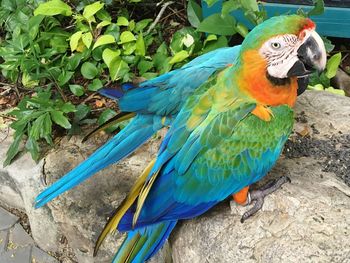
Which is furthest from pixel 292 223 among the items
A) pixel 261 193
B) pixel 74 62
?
pixel 74 62

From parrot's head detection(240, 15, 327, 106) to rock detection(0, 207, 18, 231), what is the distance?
1.50 meters

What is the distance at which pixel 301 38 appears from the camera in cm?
140

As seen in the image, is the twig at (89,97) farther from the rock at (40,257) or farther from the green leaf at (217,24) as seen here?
the rock at (40,257)

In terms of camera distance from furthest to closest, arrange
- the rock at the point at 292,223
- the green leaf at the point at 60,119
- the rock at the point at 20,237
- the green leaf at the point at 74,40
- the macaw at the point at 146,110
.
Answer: the green leaf at the point at 74,40, the rock at the point at 20,237, the green leaf at the point at 60,119, the macaw at the point at 146,110, the rock at the point at 292,223

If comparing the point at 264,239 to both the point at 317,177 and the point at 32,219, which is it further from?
the point at 32,219

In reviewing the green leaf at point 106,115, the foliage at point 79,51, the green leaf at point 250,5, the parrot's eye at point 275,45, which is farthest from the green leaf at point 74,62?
the parrot's eye at point 275,45

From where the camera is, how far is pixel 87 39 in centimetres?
250

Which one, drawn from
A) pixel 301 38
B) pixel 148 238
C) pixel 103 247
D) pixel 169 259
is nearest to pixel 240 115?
pixel 301 38

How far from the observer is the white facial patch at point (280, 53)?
1406 mm

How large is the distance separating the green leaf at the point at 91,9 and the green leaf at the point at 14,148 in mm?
651

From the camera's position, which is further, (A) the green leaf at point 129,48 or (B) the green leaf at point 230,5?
(A) the green leaf at point 129,48

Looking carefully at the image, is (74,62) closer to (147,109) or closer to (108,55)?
(108,55)

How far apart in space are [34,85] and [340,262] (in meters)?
1.68

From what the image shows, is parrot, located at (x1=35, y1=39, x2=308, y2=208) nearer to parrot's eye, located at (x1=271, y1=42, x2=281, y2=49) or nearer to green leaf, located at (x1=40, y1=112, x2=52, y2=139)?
parrot's eye, located at (x1=271, y1=42, x2=281, y2=49)
